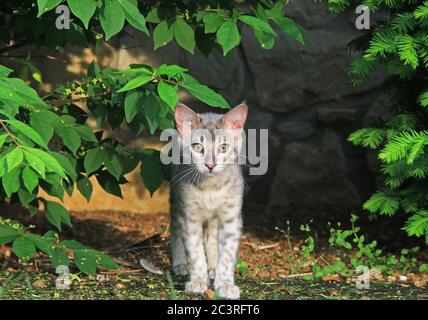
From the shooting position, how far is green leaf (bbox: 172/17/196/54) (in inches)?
162

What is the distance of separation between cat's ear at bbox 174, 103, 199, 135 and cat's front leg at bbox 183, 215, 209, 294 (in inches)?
19.8

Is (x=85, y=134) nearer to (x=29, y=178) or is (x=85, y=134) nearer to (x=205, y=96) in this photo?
(x=29, y=178)

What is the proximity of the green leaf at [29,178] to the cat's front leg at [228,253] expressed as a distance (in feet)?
3.85

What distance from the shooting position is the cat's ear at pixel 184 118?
419 cm

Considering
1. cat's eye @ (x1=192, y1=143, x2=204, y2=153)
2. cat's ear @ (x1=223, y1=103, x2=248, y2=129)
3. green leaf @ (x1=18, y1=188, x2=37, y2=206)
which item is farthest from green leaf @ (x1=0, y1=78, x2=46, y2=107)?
cat's ear @ (x1=223, y1=103, x2=248, y2=129)

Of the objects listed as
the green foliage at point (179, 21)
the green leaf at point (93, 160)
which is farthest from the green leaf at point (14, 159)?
the green leaf at point (93, 160)

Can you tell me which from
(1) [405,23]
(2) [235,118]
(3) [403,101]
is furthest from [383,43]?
(2) [235,118]

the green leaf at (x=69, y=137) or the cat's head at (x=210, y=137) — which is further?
the cat's head at (x=210, y=137)

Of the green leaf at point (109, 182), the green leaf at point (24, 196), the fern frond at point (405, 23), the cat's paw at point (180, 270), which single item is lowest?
the cat's paw at point (180, 270)

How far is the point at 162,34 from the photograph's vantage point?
13.6 feet

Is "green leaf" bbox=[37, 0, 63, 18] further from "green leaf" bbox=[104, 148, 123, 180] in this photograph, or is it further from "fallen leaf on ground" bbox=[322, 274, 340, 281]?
"fallen leaf on ground" bbox=[322, 274, 340, 281]

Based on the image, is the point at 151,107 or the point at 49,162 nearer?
the point at 49,162

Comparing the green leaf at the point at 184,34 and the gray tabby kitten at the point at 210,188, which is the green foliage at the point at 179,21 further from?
the gray tabby kitten at the point at 210,188

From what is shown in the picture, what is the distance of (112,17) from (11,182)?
33.5 inches
